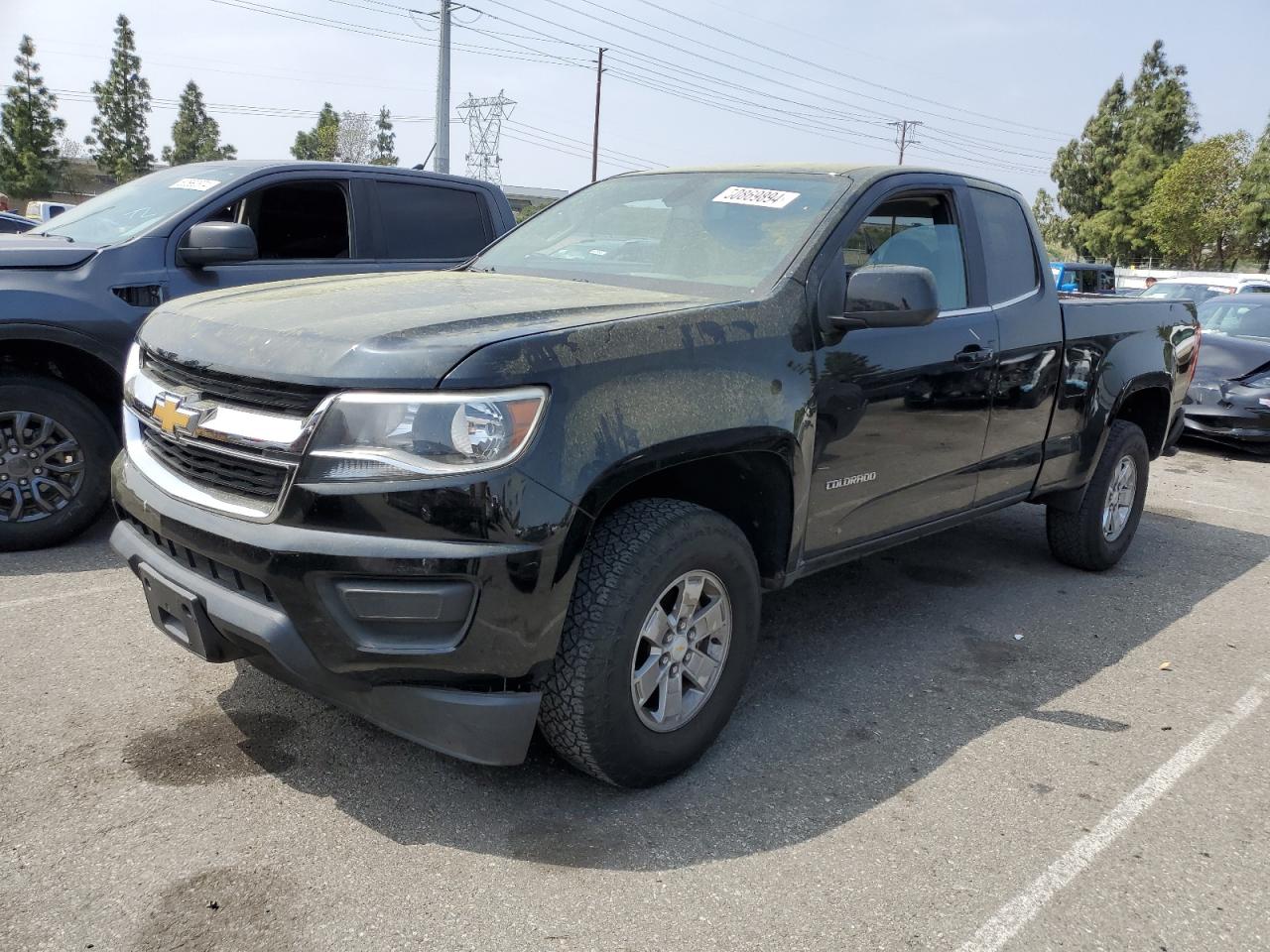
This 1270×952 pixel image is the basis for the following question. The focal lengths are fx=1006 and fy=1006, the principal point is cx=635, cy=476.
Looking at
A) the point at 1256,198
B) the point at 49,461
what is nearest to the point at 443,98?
the point at 49,461

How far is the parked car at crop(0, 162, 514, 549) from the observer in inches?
179

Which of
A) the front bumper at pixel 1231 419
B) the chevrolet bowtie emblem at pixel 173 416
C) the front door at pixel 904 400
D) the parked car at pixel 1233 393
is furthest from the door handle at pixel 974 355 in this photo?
the front bumper at pixel 1231 419

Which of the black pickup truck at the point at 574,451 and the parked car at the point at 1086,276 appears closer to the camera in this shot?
the black pickup truck at the point at 574,451

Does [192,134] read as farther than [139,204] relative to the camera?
Yes

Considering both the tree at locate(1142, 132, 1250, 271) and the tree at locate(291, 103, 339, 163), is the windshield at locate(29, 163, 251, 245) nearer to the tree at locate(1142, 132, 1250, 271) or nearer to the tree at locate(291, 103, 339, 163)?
the tree at locate(1142, 132, 1250, 271)

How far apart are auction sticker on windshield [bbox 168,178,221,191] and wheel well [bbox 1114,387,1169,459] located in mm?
4965

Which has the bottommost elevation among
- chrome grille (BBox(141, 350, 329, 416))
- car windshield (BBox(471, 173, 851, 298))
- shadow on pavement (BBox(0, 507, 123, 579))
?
shadow on pavement (BBox(0, 507, 123, 579))

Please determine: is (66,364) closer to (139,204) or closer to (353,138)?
(139,204)

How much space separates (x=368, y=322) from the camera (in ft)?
8.54

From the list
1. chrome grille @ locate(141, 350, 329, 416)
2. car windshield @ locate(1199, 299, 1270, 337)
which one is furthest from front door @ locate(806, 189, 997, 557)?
car windshield @ locate(1199, 299, 1270, 337)

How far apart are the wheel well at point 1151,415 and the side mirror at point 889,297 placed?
9.22 feet

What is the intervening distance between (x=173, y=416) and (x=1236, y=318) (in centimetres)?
1154

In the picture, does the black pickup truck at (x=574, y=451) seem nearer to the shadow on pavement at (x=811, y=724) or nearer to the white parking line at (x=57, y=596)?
the shadow on pavement at (x=811, y=724)

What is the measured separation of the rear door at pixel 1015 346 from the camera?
13.6 feet
